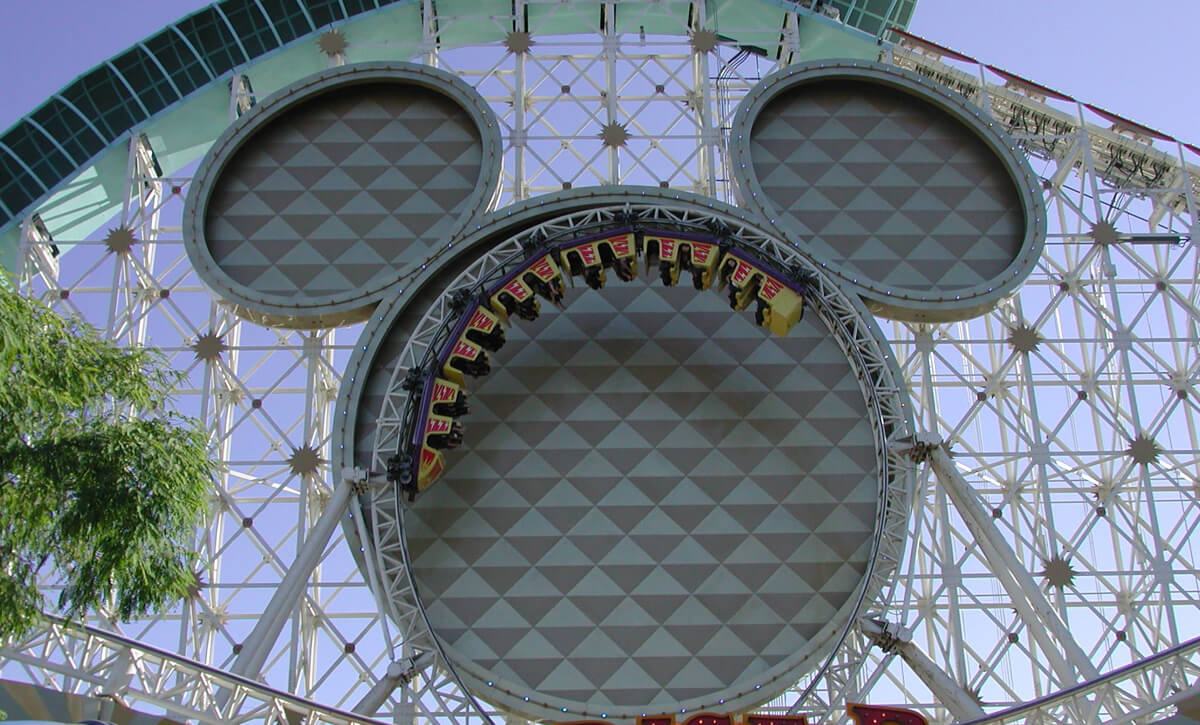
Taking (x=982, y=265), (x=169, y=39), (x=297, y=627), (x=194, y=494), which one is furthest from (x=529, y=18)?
(x=194, y=494)

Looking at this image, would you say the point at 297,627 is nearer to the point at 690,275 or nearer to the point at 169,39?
the point at 690,275

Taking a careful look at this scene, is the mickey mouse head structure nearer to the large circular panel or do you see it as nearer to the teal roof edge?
the large circular panel

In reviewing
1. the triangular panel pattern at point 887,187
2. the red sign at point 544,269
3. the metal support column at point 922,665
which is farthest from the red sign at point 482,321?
the metal support column at point 922,665

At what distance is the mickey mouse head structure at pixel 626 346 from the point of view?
23.3 m

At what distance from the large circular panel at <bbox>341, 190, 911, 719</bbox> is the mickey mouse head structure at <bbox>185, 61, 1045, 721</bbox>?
0.15 ft

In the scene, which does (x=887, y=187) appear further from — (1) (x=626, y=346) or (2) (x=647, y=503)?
(2) (x=647, y=503)

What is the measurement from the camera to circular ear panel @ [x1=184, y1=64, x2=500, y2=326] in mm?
26672

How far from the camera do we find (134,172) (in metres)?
31.0

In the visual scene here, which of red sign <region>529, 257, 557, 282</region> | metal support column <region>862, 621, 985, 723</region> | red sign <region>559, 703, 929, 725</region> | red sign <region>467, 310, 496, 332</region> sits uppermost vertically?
red sign <region>529, 257, 557, 282</region>

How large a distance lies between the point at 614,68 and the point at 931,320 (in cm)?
974

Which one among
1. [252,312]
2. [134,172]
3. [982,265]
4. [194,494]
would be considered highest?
[134,172]

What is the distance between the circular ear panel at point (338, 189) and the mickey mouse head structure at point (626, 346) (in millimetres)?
62

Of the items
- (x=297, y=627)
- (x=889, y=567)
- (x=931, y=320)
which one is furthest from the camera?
(x=931, y=320)

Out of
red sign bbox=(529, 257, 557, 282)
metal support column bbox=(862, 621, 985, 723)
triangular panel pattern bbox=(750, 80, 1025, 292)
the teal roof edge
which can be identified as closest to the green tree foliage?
red sign bbox=(529, 257, 557, 282)
